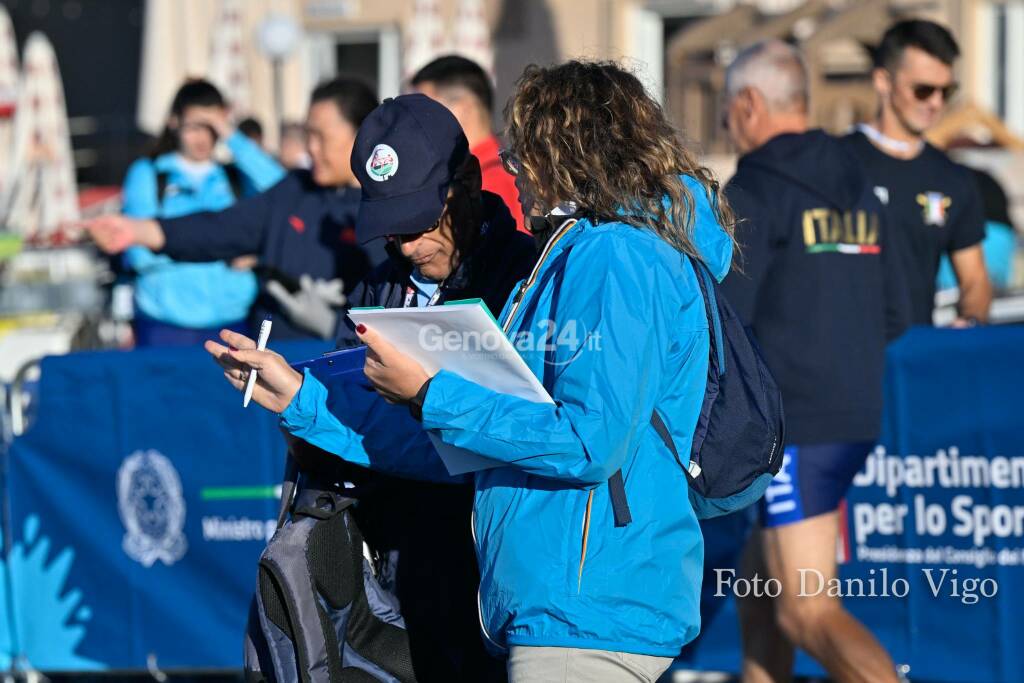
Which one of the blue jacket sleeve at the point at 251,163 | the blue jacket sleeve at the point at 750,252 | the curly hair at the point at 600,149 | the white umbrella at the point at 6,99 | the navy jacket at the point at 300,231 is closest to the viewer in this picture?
the curly hair at the point at 600,149

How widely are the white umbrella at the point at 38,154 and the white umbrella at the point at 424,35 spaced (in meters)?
4.12

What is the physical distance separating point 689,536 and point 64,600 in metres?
3.81

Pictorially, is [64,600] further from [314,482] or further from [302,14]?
[302,14]

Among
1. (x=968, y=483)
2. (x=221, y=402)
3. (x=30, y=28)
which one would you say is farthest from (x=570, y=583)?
(x=30, y=28)

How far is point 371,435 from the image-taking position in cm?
305

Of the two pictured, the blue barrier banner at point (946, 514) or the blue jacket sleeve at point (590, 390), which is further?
the blue barrier banner at point (946, 514)

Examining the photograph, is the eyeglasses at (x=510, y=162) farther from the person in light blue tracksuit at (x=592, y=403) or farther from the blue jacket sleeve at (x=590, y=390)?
the blue jacket sleeve at (x=590, y=390)

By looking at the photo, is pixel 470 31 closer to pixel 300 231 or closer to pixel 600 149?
pixel 300 231

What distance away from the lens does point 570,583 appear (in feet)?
8.45

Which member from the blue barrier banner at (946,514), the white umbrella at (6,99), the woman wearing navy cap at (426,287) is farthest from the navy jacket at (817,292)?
the white umbrella at (6,99)

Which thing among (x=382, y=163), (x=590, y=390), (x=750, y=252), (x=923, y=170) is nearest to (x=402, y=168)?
(x=382, y=163)

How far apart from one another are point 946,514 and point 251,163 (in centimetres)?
376

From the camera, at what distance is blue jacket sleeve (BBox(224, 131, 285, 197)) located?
696 centimetres

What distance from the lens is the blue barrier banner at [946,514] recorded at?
4.80m
